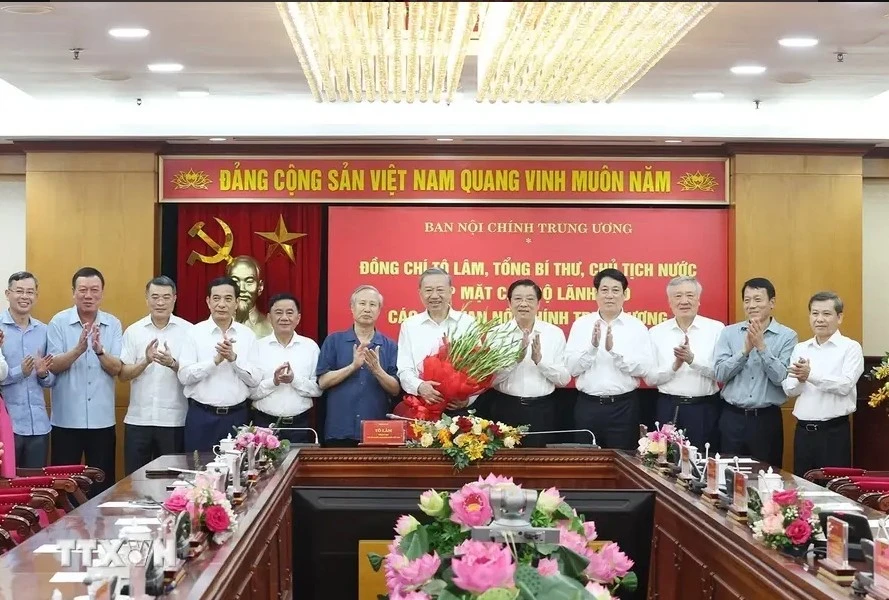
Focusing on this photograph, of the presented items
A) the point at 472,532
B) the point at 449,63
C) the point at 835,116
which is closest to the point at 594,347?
the point at 449,63

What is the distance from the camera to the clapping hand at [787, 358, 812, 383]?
6742 millimetres

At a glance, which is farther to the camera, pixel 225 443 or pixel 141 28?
pixel 141 28

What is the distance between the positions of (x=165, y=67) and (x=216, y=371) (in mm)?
1937

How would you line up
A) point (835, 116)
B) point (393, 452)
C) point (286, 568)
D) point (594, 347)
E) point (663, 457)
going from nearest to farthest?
1. point (286, 568)
2. point (663, 457)
3. point (393, 452)
4. point (594, 347)
5. point (835, 116)

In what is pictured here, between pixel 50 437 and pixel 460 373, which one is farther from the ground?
pixel 460 373

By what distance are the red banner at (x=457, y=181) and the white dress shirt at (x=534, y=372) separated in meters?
1.92

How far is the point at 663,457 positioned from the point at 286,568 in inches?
73.2

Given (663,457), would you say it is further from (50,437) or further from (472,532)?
(50,437)

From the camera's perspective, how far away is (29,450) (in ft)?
23.7

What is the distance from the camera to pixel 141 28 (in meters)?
6.19

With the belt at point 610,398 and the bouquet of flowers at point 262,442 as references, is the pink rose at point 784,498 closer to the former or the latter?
the bouquet of flowers at point 262,442

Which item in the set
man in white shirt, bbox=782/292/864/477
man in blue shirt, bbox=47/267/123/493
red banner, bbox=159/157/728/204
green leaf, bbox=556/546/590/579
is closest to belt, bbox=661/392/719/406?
man in white shirt, bbox=782/292/864/477

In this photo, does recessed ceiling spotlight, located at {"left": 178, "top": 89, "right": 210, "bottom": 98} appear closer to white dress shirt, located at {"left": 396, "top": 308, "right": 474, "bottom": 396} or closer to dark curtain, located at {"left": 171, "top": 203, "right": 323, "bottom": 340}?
dark curtain, located at {"left": 171, "top": 203, "right": 323, "bottom": 340}

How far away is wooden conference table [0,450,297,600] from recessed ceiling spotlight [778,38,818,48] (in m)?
3.52
